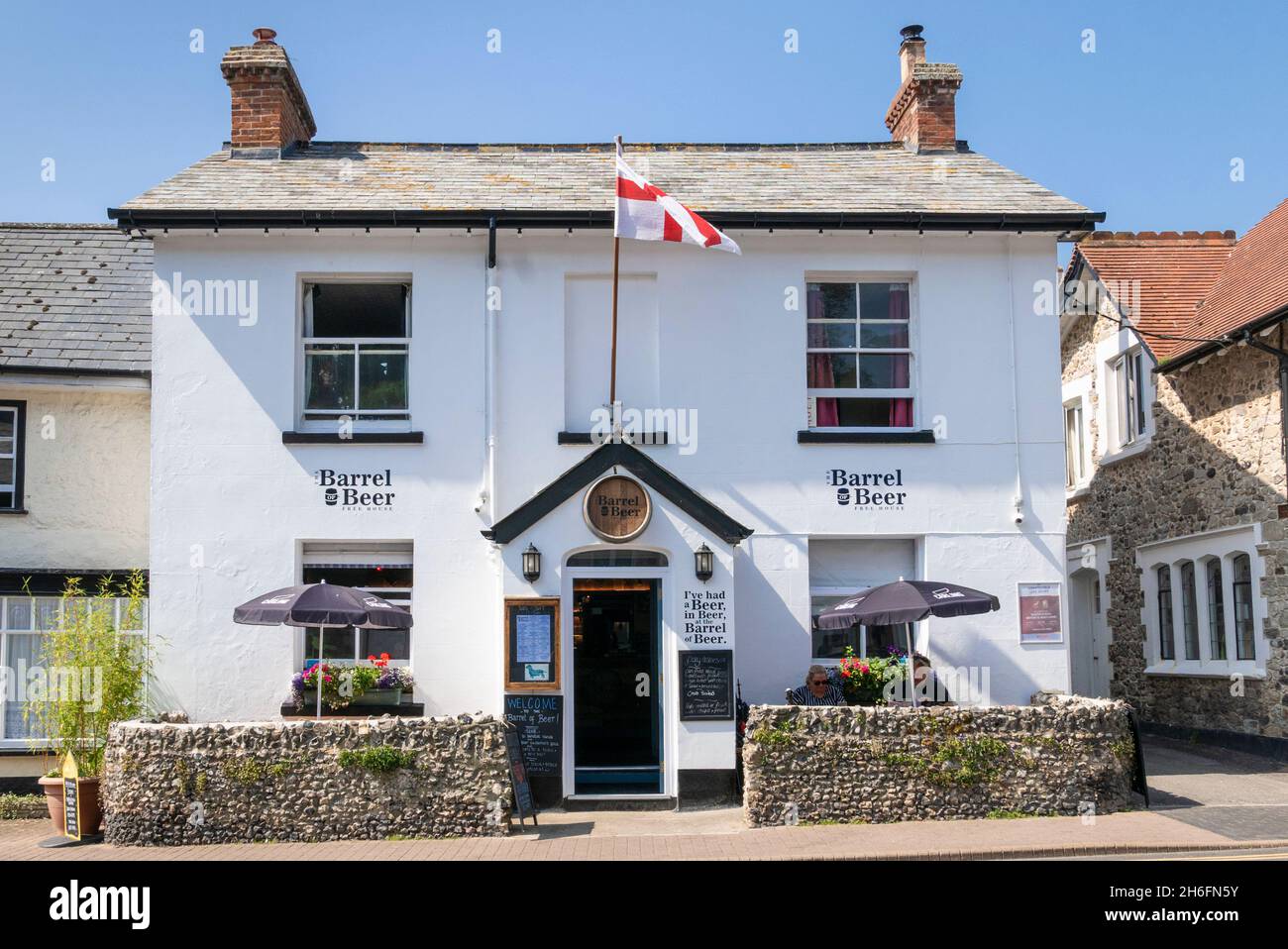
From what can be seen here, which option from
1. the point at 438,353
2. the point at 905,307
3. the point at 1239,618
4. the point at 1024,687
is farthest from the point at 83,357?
the point at 1239,618

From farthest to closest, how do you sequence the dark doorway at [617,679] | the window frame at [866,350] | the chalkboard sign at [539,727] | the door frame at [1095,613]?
the door frame at [1095,613], the window frame at [866,350], the dark doorway at [617,679], the chalkboard sign at [539,727]

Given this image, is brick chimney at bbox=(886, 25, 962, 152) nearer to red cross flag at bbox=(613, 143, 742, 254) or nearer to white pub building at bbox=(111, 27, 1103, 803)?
white pub building at bbox=(111, 27, 1103, 803)

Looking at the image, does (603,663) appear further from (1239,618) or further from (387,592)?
(1239,618)

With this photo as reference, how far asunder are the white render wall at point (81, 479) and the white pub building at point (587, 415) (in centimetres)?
135

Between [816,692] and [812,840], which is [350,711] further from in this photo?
[812,840]

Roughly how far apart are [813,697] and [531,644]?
3206mm

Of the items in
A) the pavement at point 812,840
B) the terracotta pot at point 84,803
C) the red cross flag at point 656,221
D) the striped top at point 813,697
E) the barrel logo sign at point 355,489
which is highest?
the red cross flag at point 656,221

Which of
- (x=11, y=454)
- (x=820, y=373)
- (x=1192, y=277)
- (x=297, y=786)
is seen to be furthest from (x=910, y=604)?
(x=1192, y=277)

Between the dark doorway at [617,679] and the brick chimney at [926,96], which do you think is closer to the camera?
the dark doorway at [617,679]

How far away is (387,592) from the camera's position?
14.7 metres

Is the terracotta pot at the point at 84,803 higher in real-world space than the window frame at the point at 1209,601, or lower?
lower

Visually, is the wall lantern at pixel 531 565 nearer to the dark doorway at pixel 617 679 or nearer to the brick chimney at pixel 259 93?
the dark doorway at pixel 617 679

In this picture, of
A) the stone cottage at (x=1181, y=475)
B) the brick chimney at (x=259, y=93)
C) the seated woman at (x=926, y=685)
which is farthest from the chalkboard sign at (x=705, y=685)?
the brick chimney at (x=259, y=93)

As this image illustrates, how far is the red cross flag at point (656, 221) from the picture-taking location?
13500 mm
